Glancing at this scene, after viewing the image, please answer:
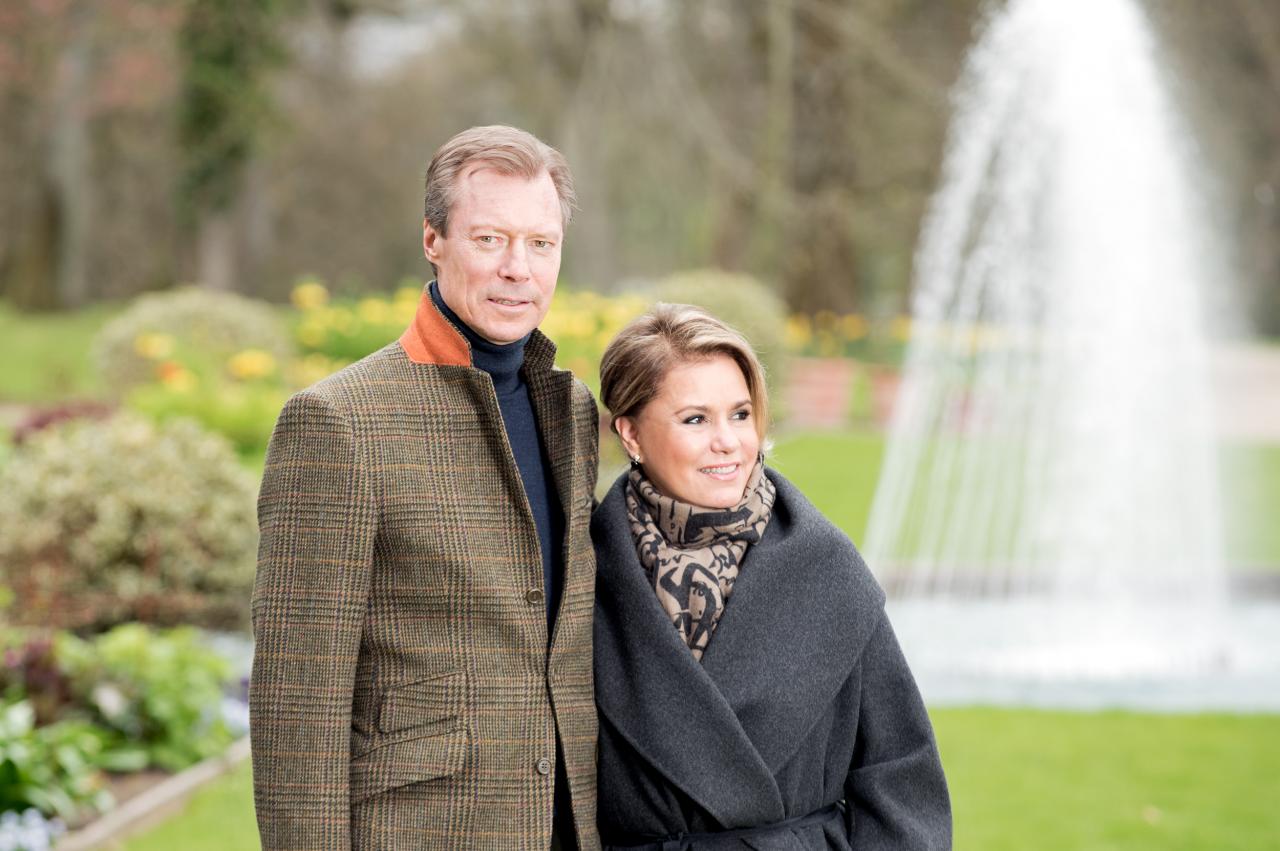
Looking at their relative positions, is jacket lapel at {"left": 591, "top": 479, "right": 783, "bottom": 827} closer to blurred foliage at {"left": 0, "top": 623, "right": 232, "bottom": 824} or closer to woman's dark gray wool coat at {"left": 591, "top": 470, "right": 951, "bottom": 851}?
woman's dark gray wool coat at {"left": 591, "top": 470, "right": 951, "bottom": 851}

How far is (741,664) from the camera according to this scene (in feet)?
7.01

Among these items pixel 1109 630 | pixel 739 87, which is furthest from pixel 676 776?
pixel 739 87

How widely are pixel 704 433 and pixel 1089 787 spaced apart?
10.9 ft

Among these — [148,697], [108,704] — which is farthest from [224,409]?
[108,704]

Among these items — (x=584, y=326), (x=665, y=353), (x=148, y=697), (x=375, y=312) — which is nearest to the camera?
(x=665, y=353)

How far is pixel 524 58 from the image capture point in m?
21.6

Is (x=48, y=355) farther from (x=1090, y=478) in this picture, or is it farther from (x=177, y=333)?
(x=1090, y=478)

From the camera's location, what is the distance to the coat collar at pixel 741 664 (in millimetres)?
2100

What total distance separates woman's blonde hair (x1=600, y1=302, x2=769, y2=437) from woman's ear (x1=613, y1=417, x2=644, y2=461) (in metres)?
0.01

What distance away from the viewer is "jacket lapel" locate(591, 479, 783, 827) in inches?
82.5

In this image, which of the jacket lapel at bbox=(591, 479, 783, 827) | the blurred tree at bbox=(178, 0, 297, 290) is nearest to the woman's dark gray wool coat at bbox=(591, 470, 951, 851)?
the jacket lapel at bbox=(591, 479, 783, 827)

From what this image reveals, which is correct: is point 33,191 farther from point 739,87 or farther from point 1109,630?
point 1109,630

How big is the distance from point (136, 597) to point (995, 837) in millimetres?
3400

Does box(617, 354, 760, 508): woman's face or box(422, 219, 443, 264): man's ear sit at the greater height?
box(422, 219, 443, 264): man's ear
